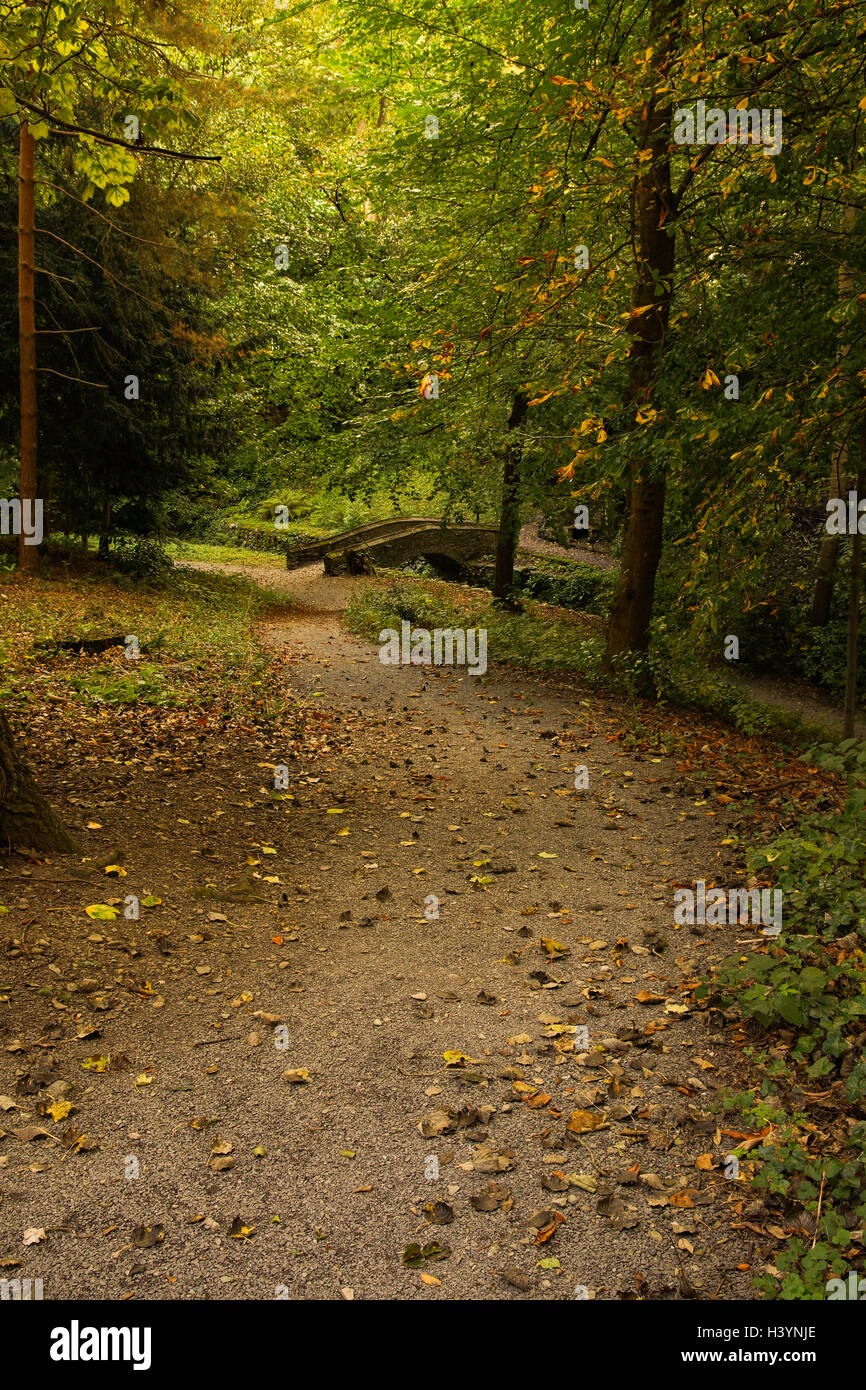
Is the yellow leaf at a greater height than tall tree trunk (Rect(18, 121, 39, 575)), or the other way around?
tall tree trunk (Rect(18, 121, 39, 575))

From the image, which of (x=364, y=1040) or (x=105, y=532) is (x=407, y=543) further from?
(x=364, y=1040)

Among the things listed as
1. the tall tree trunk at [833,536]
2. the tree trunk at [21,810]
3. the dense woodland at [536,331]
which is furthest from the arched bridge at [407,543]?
the tree trunk at [21,810]

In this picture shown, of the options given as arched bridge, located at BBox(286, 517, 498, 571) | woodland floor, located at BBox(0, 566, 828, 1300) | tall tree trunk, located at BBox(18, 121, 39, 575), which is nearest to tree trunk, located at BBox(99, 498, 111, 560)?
tall tree trunk, located at BBox(18, 121, 39, 575)

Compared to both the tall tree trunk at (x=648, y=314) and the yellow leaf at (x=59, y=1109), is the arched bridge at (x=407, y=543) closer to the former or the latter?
the tall tree trunk at (x=648, y=314)

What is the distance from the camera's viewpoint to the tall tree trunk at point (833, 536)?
296 inches

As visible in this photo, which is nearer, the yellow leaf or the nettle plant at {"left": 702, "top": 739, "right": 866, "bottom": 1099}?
the yellow leaf

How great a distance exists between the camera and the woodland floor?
322 cm

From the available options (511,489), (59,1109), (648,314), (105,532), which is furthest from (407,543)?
(59,1109)

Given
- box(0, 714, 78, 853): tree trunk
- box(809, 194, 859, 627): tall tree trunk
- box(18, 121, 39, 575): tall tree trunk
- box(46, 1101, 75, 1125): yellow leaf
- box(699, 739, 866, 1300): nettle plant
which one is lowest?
box(46, 1101, 75, 1125): yellow leaf

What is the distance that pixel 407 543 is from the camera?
2709 cm

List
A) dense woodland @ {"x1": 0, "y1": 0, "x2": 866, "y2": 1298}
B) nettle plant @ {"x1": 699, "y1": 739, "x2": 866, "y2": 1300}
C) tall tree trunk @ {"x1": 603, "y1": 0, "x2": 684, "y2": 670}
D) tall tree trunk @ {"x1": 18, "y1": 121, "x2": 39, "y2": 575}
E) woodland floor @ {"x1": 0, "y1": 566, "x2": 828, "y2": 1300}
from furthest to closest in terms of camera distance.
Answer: tall tree trunk @ {"x1": 18, "y1": 121, "x2": 39, "y2": 575}, tall tree trunk @ {"x1": 603, "y1": 0, "x2": 684, "y2": 670}, dense woodland @ {"x1": 0, "y1": 0, "x2": 866, "y2": 1298}, woodland floor @ {"x1": 0, "y1": 566, "x2": 828, "y2": 1300}, nettle plant @ {"x1": 699, "y1": 739, "x2": 866, "y2": 1300}

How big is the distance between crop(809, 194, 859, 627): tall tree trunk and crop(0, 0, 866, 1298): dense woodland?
143 mm

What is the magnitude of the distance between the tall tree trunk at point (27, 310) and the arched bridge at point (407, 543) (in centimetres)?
1160

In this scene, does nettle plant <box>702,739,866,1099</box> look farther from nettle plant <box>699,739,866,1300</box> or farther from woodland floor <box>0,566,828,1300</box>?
woodland floor <box>0,566,828,1300</box>
